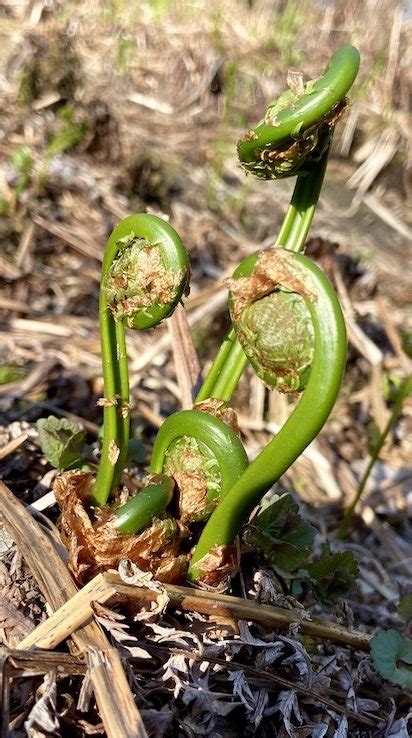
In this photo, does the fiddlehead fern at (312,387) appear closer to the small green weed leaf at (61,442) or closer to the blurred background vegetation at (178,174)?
the small green weed leaf at (61,442)

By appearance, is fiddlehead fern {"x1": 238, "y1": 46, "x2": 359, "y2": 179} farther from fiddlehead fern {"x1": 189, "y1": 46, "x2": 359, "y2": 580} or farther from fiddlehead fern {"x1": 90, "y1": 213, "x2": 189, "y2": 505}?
fiddlehead fern {"x1": 90, "y1": 213, "x2": 189, "y2": 505}

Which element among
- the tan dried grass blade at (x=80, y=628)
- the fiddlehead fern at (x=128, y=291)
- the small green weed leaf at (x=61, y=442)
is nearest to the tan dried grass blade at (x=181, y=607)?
the tan dried grass blade at (x=80, y=628)

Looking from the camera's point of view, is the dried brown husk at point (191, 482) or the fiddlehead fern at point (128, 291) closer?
the fiddlehead fern at point (128, 291)

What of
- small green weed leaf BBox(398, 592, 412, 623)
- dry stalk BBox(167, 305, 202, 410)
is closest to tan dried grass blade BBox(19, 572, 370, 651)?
small green weed leaf BBox(398, 592, 412, 623)

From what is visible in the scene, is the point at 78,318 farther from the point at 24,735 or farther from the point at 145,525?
the point at 24,735

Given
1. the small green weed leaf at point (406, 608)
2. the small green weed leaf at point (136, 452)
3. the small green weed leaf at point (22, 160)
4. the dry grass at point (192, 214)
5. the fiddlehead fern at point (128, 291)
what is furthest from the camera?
the small green weed leaf at point (22, 160)
